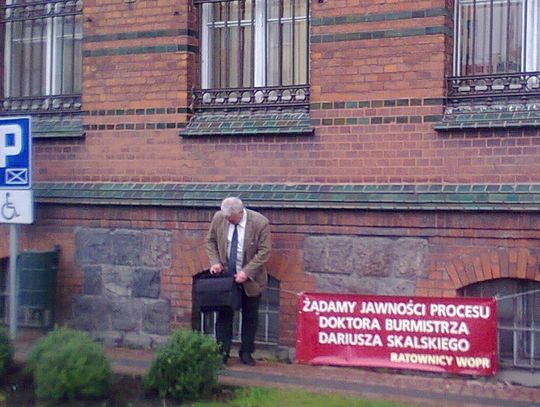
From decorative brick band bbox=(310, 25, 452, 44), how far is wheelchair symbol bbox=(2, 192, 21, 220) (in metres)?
3.29

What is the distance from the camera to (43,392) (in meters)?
8.59

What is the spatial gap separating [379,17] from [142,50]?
9.04 feet

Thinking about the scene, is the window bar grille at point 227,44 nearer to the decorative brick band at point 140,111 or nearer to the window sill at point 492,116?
the decorative brick band at point 140,111

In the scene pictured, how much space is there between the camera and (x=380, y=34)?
9742mm

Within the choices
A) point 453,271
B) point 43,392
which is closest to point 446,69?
point 453,271

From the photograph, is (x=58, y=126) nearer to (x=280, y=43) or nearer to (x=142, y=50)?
(x=142, y=50)

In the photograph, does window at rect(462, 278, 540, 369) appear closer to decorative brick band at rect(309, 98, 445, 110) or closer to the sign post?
decorative brick band at rect(309, 98, 445, 110)

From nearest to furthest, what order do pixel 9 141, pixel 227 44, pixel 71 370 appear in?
1. pixel 71 370
2. pixel 9 141
3. pixel 227 44

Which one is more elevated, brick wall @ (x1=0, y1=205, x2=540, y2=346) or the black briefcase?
brick wall @ (x1=0, y1=205, x2=540, y2=346)

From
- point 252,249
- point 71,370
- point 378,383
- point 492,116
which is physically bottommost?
point 378,383

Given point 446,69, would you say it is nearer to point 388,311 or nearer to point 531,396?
point 388,311

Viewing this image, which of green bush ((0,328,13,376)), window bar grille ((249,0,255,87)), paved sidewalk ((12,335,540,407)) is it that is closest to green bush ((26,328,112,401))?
green bush ((0,328,13,376))

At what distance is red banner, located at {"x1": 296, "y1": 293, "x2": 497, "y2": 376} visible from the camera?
9.19 m

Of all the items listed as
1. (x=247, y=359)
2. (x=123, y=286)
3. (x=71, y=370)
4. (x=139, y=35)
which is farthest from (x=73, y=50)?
(x=71, y=370)
